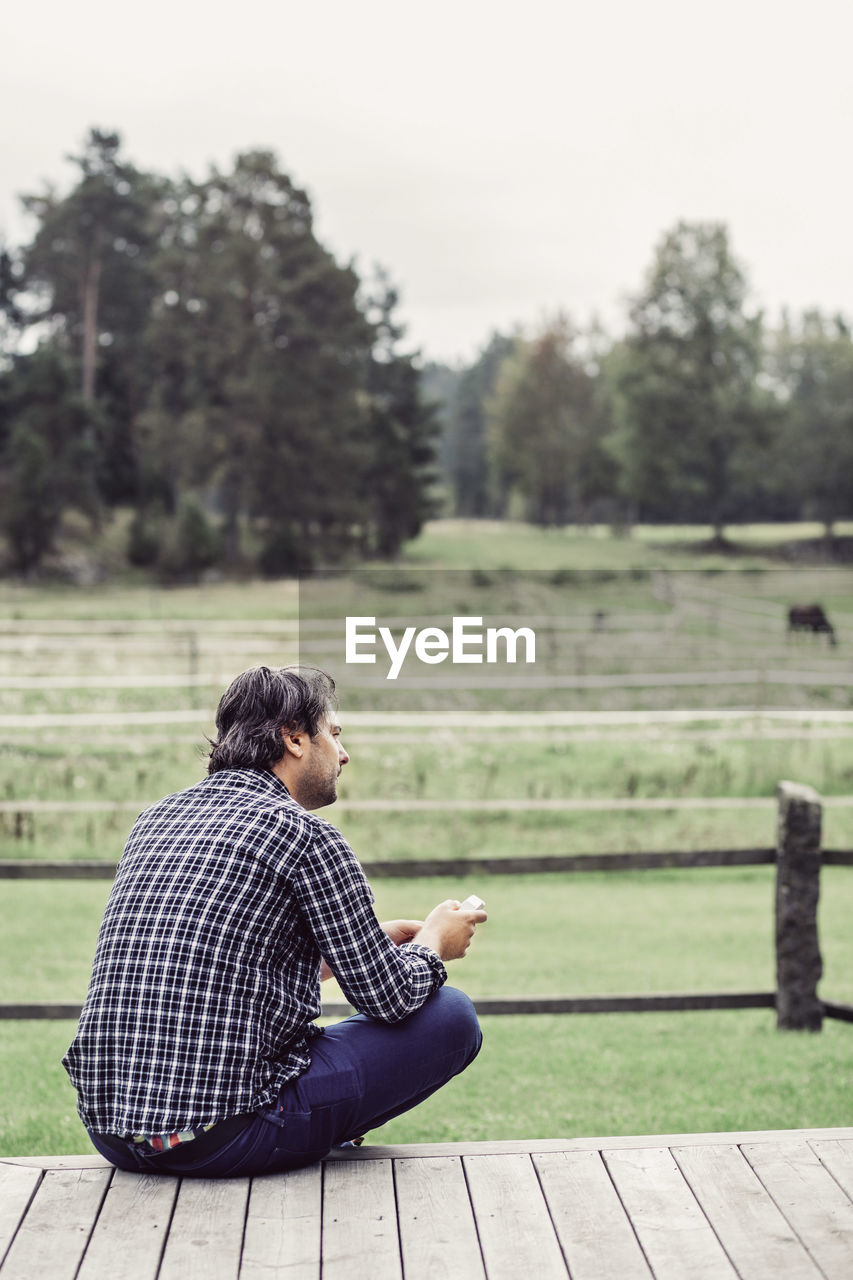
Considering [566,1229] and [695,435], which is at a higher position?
[695,435]

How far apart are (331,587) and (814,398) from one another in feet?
74.6

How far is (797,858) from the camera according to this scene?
4.92 meters

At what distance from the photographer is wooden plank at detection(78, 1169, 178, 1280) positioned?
7.58 feet

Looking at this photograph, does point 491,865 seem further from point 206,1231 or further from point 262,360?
point 262,360

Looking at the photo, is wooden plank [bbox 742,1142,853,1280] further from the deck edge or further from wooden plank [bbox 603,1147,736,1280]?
wooden plank [bbox 603,1147,736,1280]

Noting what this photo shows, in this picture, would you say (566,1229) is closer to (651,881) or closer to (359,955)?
(359,955)

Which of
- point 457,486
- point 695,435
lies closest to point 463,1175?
point 695,435

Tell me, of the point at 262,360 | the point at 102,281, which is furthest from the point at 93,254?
the point at 262,360

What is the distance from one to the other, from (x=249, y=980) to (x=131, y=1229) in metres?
0.51

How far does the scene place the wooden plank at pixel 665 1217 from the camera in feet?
7.65

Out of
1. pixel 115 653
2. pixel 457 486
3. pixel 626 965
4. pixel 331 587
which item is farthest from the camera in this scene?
pixel 457 486

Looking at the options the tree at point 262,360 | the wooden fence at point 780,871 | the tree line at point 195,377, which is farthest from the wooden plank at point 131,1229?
the tree at point 262,360

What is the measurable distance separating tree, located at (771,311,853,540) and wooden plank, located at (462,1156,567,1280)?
46.3m

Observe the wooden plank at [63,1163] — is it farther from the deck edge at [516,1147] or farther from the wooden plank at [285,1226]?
the wooden plank at [285,1226]
